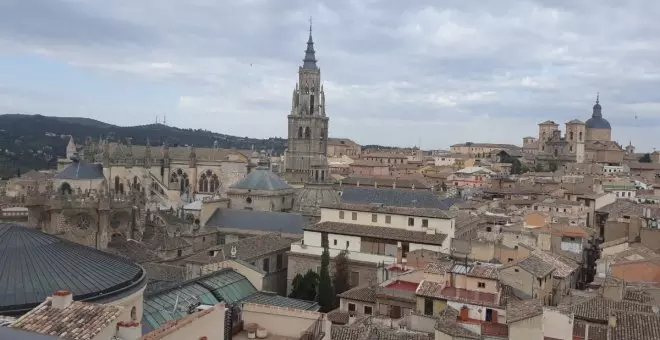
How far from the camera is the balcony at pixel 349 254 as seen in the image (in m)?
30.1

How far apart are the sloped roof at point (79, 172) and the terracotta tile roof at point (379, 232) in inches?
884

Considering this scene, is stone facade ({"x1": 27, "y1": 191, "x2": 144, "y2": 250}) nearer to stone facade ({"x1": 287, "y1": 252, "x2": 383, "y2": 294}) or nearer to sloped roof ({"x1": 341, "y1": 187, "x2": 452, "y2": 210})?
stone facade ({"x1": 287, "y1": 252, "x2": 383, "y2": 294})

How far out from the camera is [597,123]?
384ft

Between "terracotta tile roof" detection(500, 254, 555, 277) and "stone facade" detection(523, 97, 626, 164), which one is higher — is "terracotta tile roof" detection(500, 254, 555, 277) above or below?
below

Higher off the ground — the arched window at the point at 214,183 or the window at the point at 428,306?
the arched window at the point at 214,183

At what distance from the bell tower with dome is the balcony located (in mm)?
97096

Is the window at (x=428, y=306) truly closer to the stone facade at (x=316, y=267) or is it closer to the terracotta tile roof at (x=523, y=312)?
the terracotta tile roof at (x=523, y=312)

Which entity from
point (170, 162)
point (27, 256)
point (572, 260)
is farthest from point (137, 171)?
point (27, 256)

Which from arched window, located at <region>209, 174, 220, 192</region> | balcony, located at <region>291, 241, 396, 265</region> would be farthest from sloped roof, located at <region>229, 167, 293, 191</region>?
arched window, located at <region>209, 174, 220, 192</region>

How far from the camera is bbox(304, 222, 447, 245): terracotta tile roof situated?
97.1 feet

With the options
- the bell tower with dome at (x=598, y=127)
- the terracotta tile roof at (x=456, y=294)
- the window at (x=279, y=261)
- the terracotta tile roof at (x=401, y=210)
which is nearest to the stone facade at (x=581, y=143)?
the bell tower with dome at (x=598, y=127)

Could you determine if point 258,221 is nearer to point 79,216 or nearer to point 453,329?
point 79,216

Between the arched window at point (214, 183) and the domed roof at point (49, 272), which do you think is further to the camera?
the arched window at point (214, 183)

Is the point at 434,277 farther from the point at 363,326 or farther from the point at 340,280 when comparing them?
the point at 340,280
